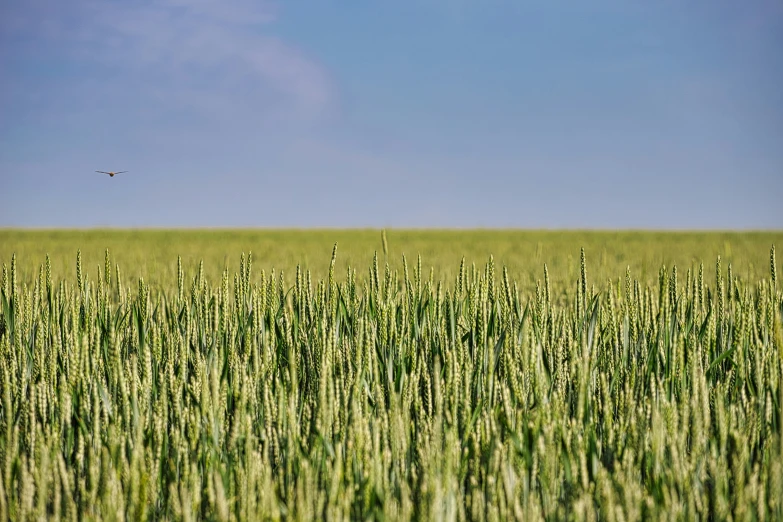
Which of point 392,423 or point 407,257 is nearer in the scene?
point 392,423

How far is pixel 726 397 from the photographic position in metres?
2.52

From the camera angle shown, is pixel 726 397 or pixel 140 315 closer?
pixel 726 397

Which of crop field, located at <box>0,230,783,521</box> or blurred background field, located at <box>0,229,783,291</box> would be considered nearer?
crop field, located at <box>0,230,783,521</box>

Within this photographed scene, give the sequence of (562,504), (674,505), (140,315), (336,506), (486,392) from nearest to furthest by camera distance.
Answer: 1. (674,505)
2. (336,506)
3. (562,504)
4. (486,392)
5. (140,315)

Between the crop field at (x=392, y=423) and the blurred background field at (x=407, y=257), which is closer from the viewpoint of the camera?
the crop field at (x=392, y=423)

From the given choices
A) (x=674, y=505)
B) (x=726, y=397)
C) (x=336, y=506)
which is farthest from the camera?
(x=726, y=397)

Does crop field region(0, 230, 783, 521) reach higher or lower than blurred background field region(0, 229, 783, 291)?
lower

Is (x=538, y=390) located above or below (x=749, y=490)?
above

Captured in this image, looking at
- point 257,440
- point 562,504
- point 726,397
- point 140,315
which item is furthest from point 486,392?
point 140,315

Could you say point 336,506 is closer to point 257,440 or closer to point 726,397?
point 257,440

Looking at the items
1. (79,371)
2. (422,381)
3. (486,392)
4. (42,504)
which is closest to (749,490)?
(486,392)

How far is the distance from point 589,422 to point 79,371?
63.1 inches

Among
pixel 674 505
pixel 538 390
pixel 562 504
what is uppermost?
pixel 538 390

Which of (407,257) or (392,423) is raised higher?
(407,257)
